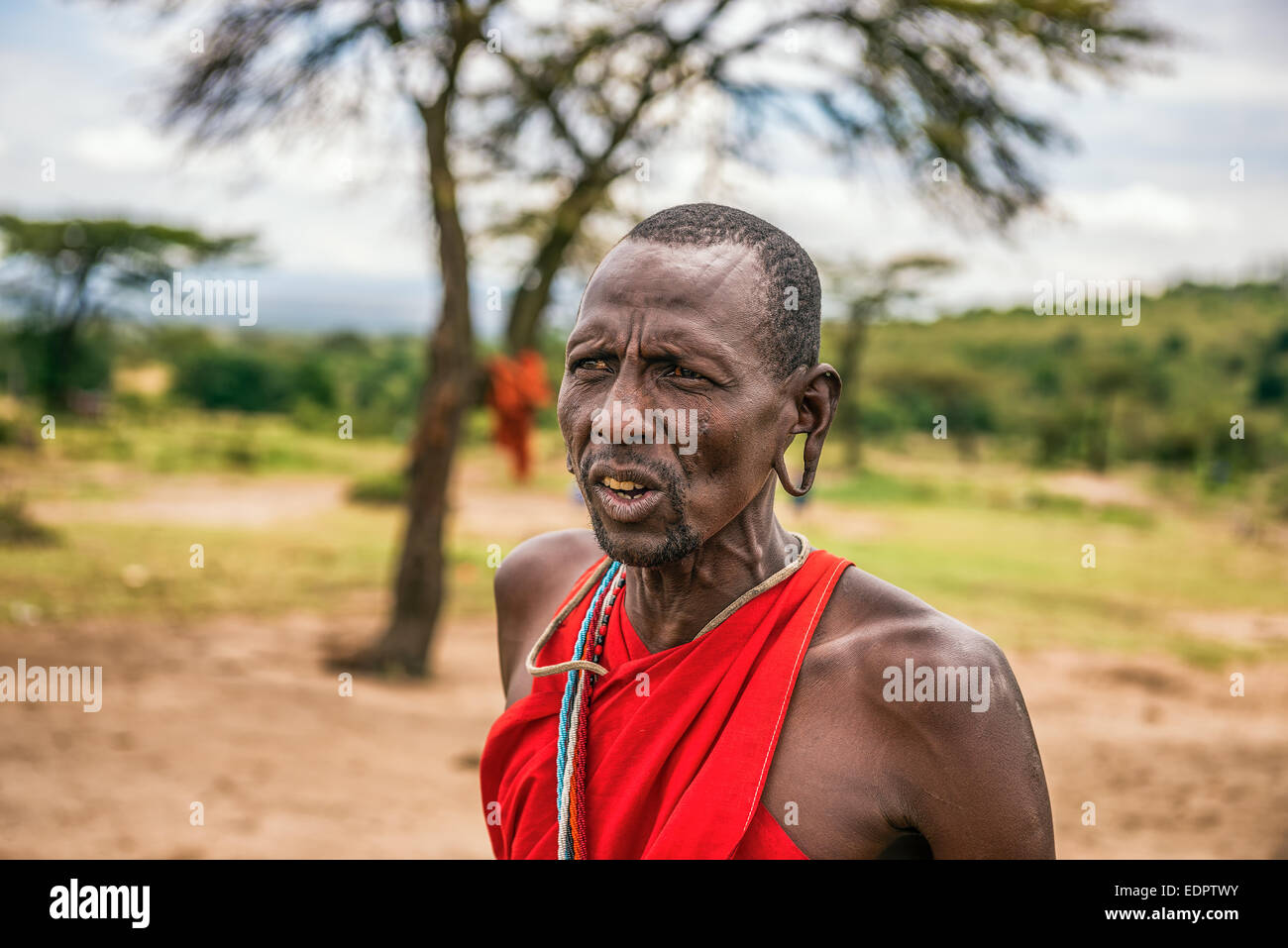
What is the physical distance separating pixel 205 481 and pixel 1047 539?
603 inches

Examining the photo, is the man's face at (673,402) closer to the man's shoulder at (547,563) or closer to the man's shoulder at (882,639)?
the man's shoulder at (882,639)

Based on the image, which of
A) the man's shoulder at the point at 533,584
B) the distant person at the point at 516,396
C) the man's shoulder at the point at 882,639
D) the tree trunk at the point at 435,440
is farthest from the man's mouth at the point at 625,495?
the distant person at the point at 516,396

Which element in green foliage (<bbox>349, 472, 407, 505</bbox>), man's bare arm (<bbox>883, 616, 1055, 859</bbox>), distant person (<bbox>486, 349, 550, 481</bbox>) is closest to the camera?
man's bare arm (<bbox>883, 616, 1055, 859</bbox>)

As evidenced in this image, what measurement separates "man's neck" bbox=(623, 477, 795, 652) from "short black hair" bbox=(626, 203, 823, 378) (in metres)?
0.22

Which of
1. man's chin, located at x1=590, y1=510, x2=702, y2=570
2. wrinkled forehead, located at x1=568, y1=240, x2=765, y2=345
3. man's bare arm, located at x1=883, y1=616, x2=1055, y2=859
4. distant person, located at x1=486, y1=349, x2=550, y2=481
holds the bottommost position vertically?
man's bare arm, located at x1=883, y1=616, x2=1055, y2=859

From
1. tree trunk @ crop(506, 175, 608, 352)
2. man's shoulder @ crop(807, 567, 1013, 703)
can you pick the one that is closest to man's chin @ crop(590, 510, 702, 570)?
man's shoulder @ crop(807, 567, 1013, 703)

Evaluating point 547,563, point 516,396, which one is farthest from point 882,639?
point 516,396

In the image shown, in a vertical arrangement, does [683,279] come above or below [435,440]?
above

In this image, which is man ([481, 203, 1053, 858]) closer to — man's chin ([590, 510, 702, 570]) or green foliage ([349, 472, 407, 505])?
man's chin ([590, 510, 702, 570])

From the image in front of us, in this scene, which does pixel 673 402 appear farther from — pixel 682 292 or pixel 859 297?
pixel 859 297

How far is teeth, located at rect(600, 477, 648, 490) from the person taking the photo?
4.68 feet

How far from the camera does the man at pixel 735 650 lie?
1388 millimetres

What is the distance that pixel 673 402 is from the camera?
1.44 m

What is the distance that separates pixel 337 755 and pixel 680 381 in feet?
18.7
